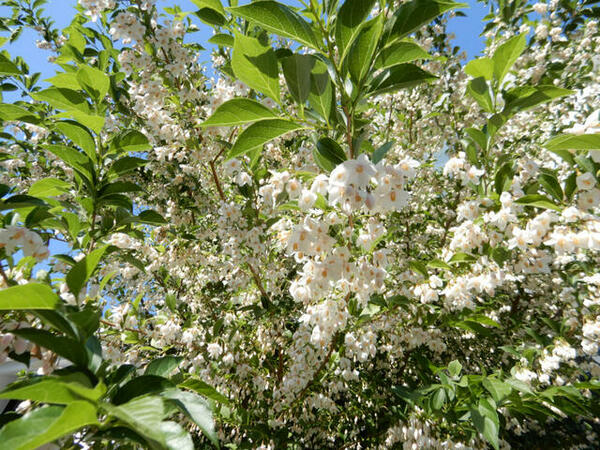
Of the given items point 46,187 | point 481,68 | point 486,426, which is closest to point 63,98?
point 46,187

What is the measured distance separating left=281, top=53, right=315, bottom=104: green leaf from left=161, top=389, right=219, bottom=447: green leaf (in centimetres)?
102

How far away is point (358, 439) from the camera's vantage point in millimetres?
3295

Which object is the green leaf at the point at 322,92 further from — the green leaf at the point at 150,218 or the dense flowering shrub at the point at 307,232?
the green leaf at the point at 150,218

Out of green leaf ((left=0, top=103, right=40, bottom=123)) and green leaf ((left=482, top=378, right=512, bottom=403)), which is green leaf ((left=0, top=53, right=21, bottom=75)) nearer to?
green leaf ((left=0, top=103, right=40, bottom=123))

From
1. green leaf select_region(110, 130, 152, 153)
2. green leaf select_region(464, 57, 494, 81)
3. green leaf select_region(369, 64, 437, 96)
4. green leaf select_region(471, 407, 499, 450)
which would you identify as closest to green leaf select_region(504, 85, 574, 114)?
green leaf select_region(464, 57, 494, 81)

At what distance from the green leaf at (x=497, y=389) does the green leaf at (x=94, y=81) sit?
2.71m

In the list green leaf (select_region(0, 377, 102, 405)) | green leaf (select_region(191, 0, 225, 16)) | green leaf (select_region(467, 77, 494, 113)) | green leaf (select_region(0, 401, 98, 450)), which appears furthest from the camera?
green leaf (select_region(191, 0, 225, 16))

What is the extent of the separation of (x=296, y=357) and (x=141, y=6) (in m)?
3.65

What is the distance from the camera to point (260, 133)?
1098 millimetres

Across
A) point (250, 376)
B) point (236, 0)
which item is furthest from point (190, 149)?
point (250, 376)

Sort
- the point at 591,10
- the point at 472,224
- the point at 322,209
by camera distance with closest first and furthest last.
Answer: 1. the point at 322,209
2. the point at 472,224
3. the point at 591,10

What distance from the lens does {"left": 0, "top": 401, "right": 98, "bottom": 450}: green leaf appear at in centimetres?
49

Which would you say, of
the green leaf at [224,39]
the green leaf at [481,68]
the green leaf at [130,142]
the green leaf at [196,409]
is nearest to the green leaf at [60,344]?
the green leaf at [196,409]

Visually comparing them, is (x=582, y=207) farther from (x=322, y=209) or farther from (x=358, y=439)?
(x=358, y=439)
